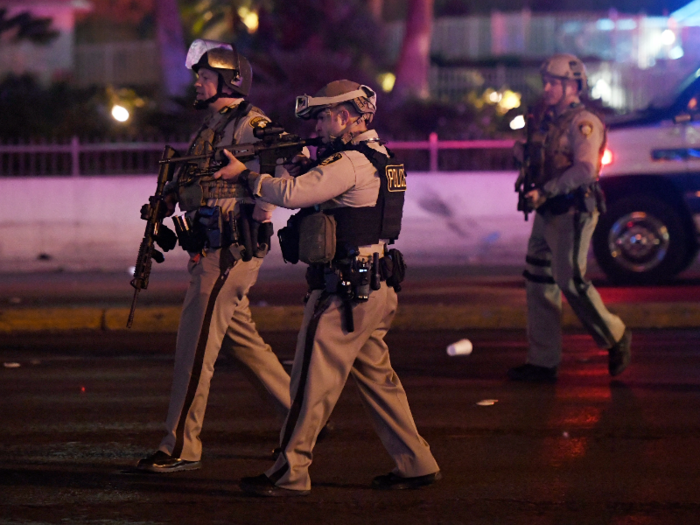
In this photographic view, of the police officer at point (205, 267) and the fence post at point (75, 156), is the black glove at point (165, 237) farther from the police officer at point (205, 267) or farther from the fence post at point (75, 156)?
the fence post at point (75, 156)

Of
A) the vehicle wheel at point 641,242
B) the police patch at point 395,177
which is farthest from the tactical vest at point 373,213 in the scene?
the vehicle wheel at point 641,242

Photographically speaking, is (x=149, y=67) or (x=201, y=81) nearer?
(x=201, y=81)

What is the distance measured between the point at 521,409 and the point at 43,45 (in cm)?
2498

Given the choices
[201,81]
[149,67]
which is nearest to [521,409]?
[201,81]

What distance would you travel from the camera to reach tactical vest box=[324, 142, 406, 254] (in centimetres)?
504

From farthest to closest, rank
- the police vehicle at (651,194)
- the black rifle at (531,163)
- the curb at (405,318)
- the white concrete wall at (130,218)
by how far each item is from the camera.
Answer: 1. the white concrete wall at (130,218)
2. the police vehicle at (651,194)
3. the curb at (405,318)
4. the black rifle at (531,163)

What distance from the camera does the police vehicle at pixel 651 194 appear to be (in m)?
11.7

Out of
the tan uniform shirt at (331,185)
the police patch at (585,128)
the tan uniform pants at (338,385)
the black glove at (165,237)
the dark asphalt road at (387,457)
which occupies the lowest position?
the dark asphalt road at (387,457)

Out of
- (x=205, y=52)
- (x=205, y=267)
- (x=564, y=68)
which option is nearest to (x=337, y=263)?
(x=205, y=267)

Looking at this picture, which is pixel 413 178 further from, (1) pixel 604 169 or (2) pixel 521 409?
(2) pixel 521 409

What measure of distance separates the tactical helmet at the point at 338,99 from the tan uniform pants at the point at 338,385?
0.74m

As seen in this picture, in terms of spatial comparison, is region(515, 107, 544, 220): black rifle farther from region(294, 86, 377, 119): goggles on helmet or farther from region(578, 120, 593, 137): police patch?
region(294, 86, 377, 119): goggles on helmet

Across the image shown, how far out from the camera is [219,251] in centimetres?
561

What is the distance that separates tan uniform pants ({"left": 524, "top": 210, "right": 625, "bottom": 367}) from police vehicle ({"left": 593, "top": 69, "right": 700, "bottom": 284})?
4.29m
